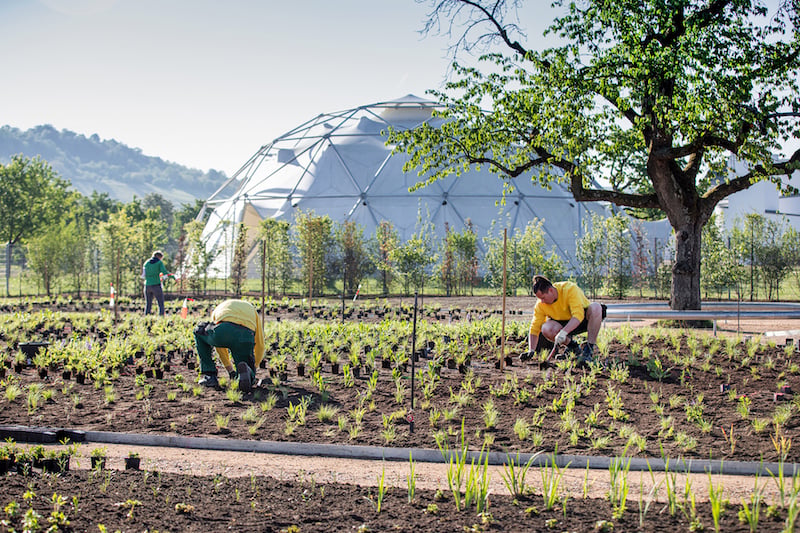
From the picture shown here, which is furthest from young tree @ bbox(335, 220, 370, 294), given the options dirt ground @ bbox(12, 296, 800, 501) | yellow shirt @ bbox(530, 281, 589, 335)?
dirt ground @ bbox(12, 296, 800, 501)

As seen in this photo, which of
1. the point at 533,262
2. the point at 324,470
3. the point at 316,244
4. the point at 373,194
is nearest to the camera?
the point at 324,470

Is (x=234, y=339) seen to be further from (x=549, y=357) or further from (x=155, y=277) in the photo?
(x=155, y=277)

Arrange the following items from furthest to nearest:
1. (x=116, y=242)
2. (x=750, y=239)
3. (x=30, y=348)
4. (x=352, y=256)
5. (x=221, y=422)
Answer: (x=116, y=242)
(x=352, y=256)
(x=750, y=239)
(x=30, y=348)
(x=221, y=422)

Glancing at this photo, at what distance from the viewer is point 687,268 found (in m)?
14.5

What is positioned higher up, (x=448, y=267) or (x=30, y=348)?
(x=448, y=267)

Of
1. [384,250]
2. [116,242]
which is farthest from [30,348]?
[116,242]

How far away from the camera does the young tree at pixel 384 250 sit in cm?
2581

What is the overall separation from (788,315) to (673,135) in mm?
5358

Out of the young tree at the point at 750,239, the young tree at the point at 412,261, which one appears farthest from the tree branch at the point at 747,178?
the young tree at the point at 750,239

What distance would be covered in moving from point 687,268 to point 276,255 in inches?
614

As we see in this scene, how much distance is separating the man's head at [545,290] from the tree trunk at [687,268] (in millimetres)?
6502

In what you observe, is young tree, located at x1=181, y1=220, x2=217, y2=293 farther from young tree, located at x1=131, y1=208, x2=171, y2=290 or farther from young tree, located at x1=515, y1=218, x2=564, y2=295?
young tree, located at x1=515, y1=218, x2=564, y2=295

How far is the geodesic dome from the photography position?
3109 centimetres

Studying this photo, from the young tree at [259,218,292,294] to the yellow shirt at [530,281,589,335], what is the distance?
17069mm
